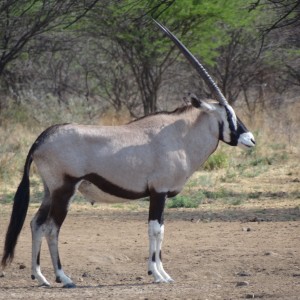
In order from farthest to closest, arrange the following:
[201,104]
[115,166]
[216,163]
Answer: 1. [216,163]
2. [201,104]
3. [115,166]

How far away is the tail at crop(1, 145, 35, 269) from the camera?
26.1ft

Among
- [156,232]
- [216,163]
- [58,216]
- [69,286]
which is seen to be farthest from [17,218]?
[216,163]

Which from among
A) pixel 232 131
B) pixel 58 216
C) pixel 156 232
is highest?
pixel 232 131

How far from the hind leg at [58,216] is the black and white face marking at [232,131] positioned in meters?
1.41

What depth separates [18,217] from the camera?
8.05 meters

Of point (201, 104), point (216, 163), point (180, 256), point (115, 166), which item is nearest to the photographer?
point (115, 166)

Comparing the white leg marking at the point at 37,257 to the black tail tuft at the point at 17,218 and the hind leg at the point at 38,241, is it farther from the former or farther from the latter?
the black tail tuft at the point at 17,218

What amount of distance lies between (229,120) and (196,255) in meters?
1.56

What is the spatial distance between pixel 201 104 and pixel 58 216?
4.95 ft

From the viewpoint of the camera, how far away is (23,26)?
1898 cm

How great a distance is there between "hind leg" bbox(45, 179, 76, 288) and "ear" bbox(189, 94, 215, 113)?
4.07ft

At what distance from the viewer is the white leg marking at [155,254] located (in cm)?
800

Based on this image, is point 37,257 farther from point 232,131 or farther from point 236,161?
point 236,161

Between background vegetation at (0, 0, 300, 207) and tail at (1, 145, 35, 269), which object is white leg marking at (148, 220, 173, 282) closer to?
tail at (1, 145, 35, 269)
